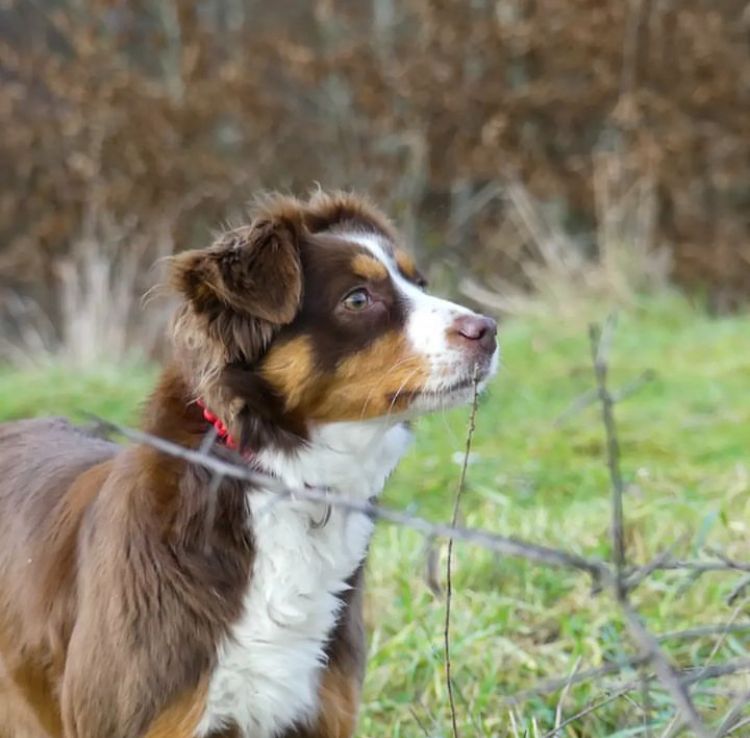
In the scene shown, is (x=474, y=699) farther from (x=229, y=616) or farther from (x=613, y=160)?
(x=613, y=160)

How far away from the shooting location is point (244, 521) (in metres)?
2.72

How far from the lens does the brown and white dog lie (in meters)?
2.65

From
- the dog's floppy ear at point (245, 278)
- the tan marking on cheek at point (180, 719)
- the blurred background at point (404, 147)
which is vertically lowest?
the blurred background at point (404, 147)

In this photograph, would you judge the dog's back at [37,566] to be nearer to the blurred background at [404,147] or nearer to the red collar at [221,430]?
the red collar at [221,430]

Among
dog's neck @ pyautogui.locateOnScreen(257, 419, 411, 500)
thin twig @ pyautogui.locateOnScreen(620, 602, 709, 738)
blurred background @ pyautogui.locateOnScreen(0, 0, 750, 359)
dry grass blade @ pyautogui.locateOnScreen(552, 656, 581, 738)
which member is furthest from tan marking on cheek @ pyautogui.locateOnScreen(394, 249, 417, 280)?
blurred background @ pyautogui.locateOnScreen(0, 0, 750, 359)

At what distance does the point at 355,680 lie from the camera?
9.50ft

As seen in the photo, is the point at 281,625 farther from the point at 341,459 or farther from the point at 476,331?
the point at 476,331

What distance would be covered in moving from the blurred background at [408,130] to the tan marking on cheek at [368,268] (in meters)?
8.38

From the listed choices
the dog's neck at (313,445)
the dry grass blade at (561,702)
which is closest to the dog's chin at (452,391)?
the dog's neck at (313,445)

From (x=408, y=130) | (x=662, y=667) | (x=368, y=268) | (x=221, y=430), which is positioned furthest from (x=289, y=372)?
(x=408, y=130)

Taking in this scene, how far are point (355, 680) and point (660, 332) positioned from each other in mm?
7244

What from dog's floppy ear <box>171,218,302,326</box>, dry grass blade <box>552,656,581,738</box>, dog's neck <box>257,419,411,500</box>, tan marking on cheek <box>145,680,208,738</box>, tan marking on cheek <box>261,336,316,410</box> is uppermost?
dog's floppy ear <box>171,218,302,326</box>

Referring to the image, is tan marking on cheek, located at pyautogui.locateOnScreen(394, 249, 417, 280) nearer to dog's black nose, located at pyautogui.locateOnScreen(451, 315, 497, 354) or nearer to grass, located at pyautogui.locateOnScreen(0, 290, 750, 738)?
dog's black nose, located at pyautogui.locateOnScreen(451, 315, 497, 354)

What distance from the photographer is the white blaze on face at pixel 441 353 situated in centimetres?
279
